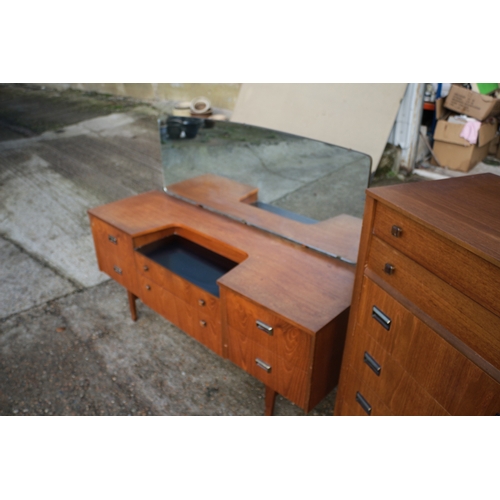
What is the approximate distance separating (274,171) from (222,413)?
1401mm

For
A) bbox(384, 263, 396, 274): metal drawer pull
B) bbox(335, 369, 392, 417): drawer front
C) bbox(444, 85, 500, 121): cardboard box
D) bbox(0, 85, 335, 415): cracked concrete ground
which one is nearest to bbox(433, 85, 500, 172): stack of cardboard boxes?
bbox(444, 85, 500, 121): cardboard box

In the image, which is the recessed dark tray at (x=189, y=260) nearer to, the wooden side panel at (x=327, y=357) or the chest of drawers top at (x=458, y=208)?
the wooden side panel at (x=327, y=357)

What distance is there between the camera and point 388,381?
157 cm

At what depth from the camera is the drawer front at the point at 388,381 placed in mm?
1422

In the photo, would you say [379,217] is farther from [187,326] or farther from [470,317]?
[187,326]

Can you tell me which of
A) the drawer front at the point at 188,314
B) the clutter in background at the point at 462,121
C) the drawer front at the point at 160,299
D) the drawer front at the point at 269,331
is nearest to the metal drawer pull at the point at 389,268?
the drawer front at the point at 269,331

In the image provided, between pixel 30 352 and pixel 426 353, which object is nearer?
pixel 426 353

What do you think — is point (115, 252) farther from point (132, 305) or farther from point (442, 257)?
point (442, 257)

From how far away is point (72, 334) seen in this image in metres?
3.00

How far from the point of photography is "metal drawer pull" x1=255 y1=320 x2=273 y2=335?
1.94 metres

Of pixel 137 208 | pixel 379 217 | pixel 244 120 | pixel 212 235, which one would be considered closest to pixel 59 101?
pixel 244 120

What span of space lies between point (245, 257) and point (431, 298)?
125cm

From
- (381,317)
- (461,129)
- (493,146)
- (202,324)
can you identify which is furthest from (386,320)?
(493,146)

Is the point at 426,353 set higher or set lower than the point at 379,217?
lower
